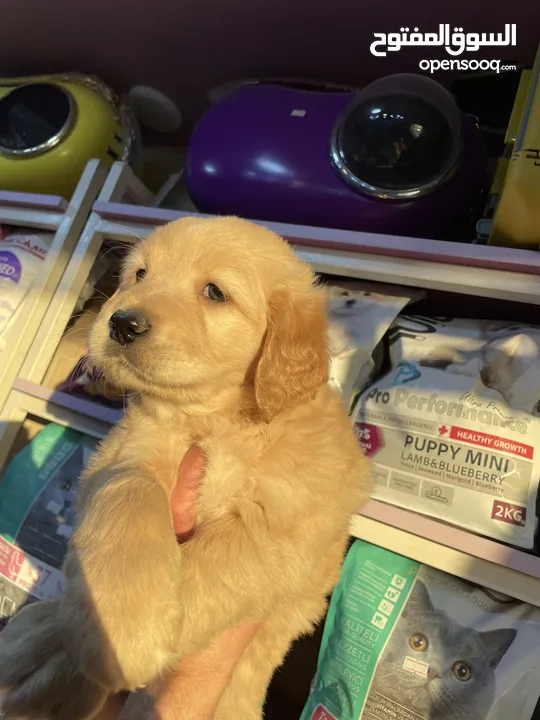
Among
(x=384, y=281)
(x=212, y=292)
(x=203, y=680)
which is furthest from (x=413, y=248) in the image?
(x=203, y=680)

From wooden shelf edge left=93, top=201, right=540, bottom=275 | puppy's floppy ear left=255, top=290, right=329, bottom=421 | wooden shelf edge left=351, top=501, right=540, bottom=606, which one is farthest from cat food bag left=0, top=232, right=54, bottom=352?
wooden shelf edge left=351, top=501, right=540, bottom=606

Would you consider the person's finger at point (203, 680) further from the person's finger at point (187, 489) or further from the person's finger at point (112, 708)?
the person's finger at point (187, 489)

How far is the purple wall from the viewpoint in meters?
1.89

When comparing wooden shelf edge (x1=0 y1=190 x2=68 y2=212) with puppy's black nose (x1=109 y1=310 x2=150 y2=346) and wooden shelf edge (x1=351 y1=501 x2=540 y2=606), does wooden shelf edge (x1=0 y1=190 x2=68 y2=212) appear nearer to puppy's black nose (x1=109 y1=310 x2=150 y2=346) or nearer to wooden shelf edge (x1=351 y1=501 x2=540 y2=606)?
puppy's black nose (x1=109 y1=310 x2=150 y2=346)

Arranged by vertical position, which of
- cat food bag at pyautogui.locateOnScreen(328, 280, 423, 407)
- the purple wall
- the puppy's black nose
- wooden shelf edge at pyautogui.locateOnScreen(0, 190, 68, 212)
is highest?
the purple wall

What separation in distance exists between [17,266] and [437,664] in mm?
2038

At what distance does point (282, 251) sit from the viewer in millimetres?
1159

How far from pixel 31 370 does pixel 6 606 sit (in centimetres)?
86

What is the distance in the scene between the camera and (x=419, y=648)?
1.24 metres

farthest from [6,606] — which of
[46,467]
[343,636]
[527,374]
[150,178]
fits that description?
[150,178]

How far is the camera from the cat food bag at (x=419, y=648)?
1132 millimetres

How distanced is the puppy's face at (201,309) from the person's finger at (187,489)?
0.56 feet

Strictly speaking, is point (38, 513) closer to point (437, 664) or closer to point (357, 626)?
point (357, 626)

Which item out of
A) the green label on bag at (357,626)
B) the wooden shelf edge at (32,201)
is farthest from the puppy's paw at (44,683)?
the wooden shelf edge at (32,201)
